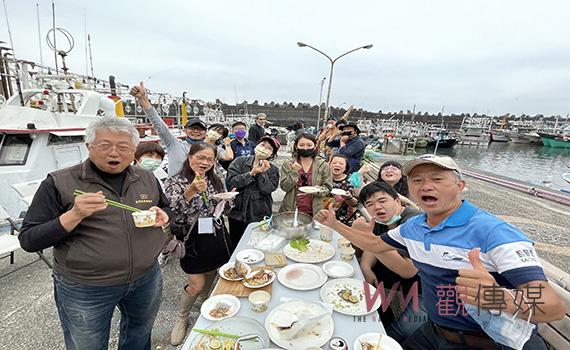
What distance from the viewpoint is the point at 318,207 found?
146 inches

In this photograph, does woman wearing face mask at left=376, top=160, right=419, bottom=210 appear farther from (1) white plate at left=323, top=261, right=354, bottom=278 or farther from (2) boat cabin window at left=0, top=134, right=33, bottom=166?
(2) boat cabin window at left=0, top=134, right=33, bottom=166

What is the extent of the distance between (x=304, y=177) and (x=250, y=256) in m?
1.71

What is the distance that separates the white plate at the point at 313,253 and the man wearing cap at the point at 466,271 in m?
0.70

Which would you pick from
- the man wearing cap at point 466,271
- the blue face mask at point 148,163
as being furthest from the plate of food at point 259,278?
the blue face mask at point 148,163

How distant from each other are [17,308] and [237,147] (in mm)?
4368

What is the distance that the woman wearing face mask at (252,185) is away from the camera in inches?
135

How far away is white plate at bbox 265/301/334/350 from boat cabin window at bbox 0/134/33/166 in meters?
6.95

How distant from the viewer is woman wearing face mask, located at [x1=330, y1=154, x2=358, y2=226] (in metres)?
3.70

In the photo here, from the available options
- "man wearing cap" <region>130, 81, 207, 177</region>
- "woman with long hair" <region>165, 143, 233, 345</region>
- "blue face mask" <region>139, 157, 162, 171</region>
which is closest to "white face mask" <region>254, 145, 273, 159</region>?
"woman with long hair" <region>165, 143, 233, 345</region>

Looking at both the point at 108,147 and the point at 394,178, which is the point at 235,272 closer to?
the point at 108,147

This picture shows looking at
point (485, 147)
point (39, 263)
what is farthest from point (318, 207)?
point (485, 147)

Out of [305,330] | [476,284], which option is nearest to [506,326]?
[476,284]

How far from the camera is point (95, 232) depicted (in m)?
1.73

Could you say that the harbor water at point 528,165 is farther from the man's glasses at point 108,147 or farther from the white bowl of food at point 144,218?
the man's glasses at point 108,147
